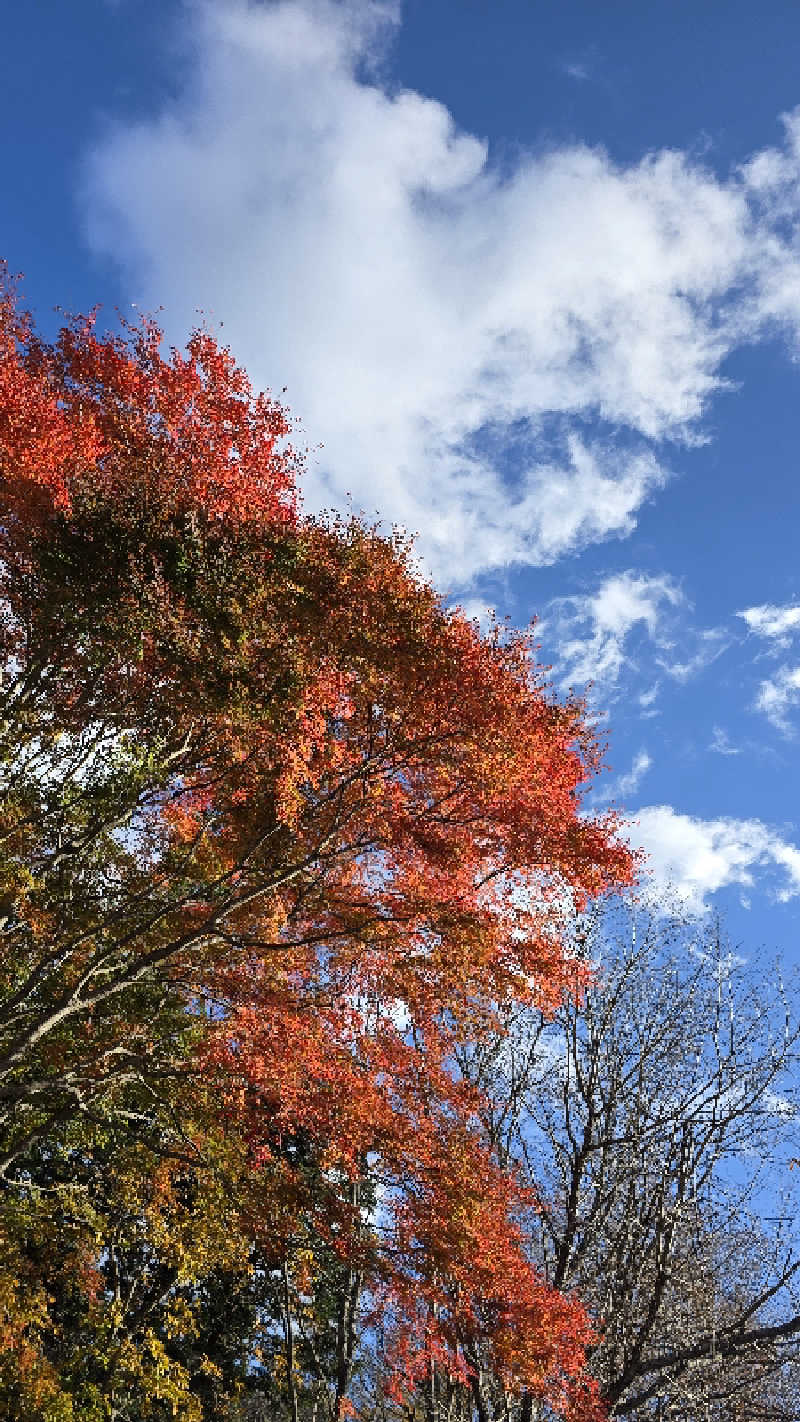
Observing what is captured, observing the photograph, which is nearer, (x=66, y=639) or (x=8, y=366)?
(x=66, y=639)

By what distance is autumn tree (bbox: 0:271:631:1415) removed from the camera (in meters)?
10.5

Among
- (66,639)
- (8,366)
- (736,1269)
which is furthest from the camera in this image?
(736,1269)

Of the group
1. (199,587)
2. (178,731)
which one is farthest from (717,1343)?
Answer: (199,587)

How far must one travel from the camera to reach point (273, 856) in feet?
38.2

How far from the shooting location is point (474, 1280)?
11234mm

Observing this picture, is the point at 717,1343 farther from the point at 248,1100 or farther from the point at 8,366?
the point at 8,366

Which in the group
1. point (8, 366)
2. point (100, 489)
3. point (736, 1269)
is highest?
point (8, 366)

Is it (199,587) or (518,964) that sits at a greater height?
(199,587)

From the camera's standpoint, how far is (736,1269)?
657 inches

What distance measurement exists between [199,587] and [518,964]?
608 cm

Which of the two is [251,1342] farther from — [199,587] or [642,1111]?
[199,587]

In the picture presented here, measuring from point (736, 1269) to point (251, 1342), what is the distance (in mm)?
9481

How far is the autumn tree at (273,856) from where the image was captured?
413 inches

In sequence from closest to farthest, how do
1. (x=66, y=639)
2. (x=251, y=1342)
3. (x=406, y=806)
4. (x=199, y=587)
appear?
(x=199, y=587) → (x=66, y=639) → (x=406, y=806) → (x=251, y=1342)
